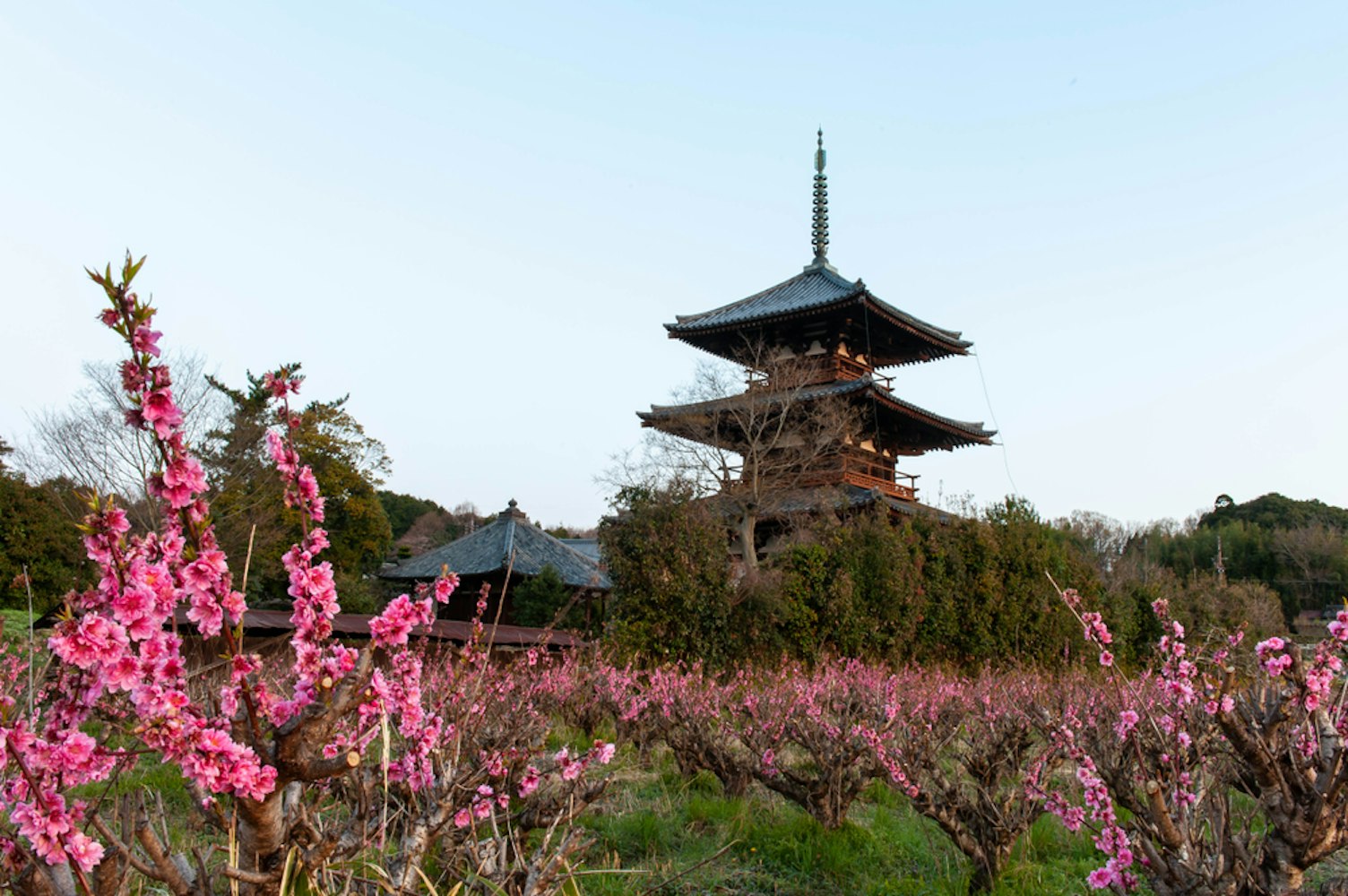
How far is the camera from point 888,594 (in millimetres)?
16578

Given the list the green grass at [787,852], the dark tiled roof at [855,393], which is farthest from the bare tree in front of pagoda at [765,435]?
the green grass at [787,852]

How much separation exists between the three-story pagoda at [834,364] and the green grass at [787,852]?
12.5 meters

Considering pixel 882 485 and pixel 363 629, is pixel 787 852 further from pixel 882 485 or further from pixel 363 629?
pixel 882 485

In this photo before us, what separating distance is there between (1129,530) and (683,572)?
2008 inches

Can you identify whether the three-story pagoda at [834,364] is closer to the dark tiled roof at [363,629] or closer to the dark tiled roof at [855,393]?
the dark tiled roof at [855,393]

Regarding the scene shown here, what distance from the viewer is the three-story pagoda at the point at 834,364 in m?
20.3

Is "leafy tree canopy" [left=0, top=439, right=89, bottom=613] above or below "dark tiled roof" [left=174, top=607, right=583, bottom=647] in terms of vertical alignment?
above

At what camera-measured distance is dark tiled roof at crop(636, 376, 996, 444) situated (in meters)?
19.8

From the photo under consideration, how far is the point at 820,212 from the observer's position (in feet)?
82.6

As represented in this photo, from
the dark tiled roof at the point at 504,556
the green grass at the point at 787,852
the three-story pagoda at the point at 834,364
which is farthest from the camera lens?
the dark tiled roof at the point at 504,556

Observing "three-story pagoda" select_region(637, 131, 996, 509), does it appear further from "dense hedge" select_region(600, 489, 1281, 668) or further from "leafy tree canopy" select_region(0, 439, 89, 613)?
"leafy tree canopy" select_region(0, 439, 89, 613)

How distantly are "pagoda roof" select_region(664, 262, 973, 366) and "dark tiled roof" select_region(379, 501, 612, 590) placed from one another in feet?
21.7

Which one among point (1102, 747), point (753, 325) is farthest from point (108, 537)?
point (753, 325)

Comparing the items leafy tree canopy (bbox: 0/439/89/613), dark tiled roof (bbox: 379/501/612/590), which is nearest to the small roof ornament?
dark tiled roof (bbox: 379/501/612/590)
